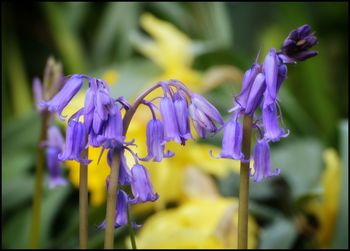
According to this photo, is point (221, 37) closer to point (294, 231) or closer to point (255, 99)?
point (294, 231)

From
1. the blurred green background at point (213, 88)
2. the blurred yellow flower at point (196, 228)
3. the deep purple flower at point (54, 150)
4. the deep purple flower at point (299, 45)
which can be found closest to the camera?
the deep purple flower at point (299, 45)

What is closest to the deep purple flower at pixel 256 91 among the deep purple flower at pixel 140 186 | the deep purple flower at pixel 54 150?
the deep purple flower at pixel 140 186

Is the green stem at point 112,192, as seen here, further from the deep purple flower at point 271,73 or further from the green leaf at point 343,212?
the green leaf at point 343,212

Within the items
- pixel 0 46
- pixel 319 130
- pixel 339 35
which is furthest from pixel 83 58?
pixel 339 35

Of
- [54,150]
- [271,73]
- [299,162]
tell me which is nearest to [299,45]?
[271,73]

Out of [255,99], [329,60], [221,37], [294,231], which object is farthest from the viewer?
[329,60]

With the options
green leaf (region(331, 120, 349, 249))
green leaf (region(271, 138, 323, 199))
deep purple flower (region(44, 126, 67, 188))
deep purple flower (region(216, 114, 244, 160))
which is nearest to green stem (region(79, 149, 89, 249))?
deep purple flower (region(216, 114, 244, 160))
